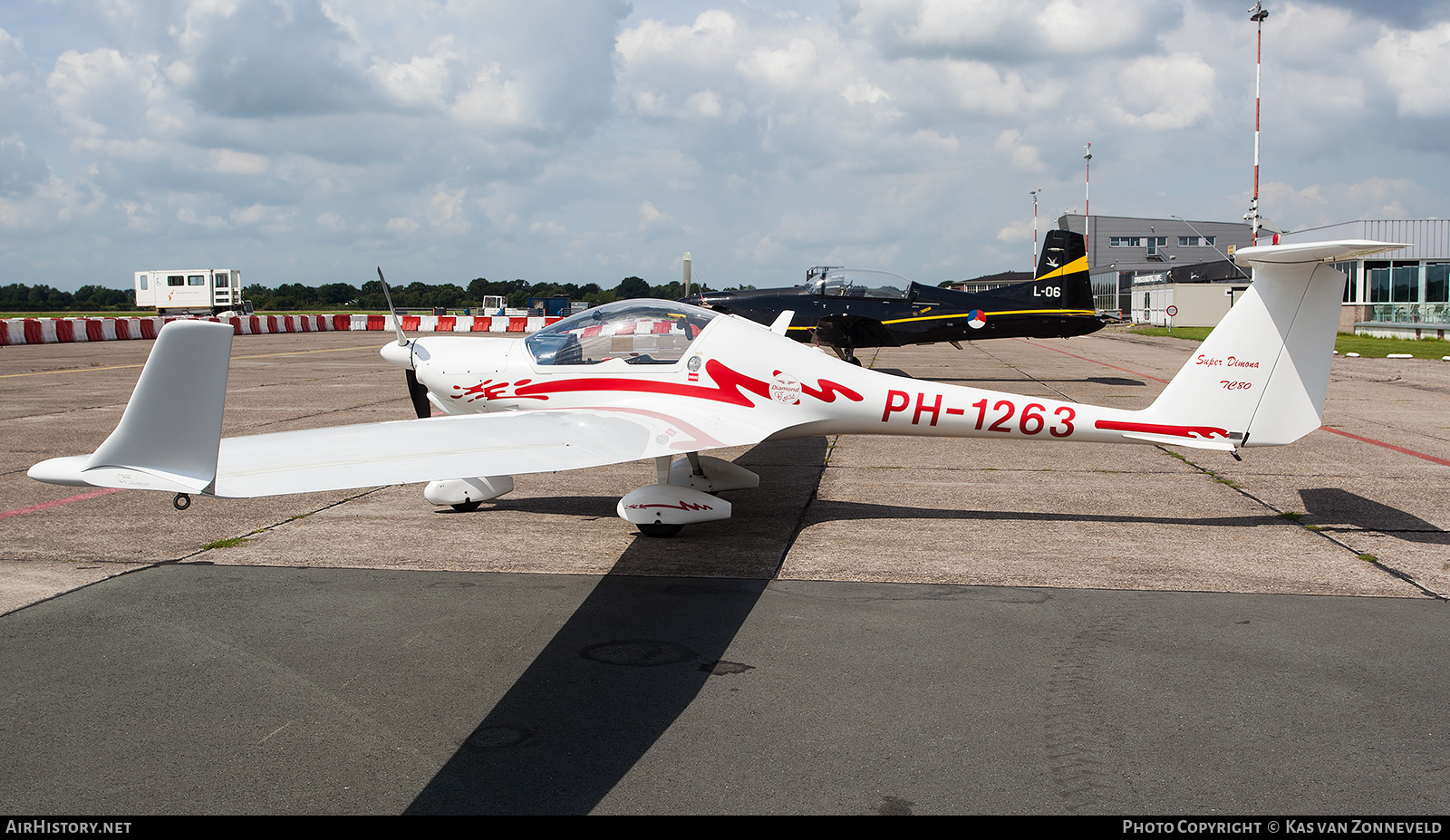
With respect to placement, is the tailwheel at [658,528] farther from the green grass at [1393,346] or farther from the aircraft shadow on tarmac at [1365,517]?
the green grass at [1393,346]

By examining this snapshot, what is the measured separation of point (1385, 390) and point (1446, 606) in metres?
15.1

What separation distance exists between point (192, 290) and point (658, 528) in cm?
5908

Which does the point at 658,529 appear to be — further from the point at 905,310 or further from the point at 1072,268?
the point at 1072,268

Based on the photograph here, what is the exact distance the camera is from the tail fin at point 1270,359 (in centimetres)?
666

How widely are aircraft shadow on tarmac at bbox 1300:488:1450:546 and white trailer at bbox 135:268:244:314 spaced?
2313 inches

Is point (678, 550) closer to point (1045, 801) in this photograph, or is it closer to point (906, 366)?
point (1045, 801)

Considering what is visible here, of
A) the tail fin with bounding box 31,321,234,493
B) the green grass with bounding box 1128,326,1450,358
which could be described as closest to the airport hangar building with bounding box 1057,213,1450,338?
the green grass with bounding box 1128,326,1450,358

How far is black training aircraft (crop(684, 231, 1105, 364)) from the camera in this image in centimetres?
1912

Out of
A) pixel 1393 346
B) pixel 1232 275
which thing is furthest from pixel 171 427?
pixel 1232 275

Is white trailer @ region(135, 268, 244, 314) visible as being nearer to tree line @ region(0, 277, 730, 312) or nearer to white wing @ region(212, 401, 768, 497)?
tree line @ region(0, 277, 730, 312)

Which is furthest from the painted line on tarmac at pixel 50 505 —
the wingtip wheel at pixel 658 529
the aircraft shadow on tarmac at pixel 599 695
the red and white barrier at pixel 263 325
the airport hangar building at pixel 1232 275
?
the red and white barrier at pixel 263 325

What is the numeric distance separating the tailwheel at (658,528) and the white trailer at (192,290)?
56.5m

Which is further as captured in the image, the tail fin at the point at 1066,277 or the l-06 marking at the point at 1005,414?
the tail fin at the point at 1066,277
